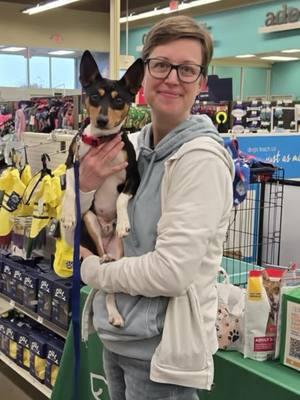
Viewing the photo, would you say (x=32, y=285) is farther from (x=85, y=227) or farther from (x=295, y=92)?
(x=295, y=92)

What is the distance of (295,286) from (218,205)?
690 mm

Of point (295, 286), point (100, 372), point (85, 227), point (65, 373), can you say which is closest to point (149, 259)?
point (85, 227)

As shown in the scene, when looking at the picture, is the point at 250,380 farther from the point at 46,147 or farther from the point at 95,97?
the point at 46,147

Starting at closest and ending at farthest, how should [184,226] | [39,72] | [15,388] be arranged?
[184,226], [15,388], [39,72]

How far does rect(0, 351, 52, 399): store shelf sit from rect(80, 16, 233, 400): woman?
1887 millimetres

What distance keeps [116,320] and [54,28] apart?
12.9 m

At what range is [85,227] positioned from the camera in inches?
61.1

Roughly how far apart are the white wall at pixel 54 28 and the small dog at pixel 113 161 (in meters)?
12.0

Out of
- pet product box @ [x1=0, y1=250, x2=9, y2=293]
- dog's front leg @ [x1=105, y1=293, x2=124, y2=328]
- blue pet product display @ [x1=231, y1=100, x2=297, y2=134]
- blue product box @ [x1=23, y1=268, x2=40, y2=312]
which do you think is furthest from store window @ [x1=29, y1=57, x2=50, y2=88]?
dog's front leg @ [x1=105, y1=293, x2=124, y2=328]

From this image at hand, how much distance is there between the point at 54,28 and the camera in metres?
13.2

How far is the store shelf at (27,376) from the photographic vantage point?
3.16m

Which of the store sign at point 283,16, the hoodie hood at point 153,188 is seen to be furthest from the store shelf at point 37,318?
the store sign at point 283,16

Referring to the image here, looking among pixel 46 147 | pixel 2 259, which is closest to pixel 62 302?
pixel 2 259

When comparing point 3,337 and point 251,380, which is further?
point 3,337
